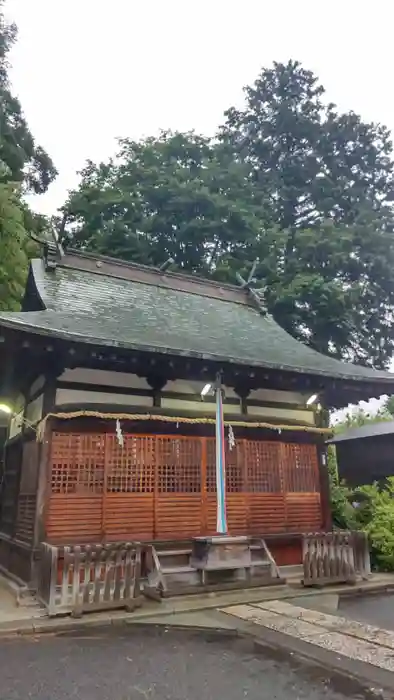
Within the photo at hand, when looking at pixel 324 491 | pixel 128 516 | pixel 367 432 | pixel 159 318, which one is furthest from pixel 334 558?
pixel 367 432

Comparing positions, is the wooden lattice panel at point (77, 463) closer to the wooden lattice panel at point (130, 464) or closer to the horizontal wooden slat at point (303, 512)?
the wooden lattice panel at point (130, 464)

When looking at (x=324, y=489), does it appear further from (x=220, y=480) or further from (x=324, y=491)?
(x=220, y=480)

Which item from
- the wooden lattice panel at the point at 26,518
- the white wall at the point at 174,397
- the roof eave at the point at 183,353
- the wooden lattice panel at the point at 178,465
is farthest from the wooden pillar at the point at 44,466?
the wooden lattice panel at the point at 178,465

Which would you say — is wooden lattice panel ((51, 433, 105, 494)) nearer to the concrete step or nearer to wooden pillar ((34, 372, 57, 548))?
wooden pillar ((34, 372, 57, 548))

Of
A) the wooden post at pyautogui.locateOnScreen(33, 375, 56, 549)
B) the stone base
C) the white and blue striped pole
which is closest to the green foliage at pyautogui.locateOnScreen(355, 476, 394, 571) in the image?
the stone base

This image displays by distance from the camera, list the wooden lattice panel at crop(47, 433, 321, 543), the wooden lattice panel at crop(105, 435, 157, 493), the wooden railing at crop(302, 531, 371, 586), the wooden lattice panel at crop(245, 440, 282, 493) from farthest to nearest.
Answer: the wooden lattice panel at crop(245, 440, 282, 493), the wooden lattice panel at crop(105, 435, 157, 493), the wooden railing at crop(302, 531, 371, 586), the wooden lattice panel at crop(47, 433, 321, 543)

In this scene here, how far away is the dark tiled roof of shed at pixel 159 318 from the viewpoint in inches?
273

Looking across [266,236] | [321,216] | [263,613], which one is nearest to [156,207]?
[266,236]

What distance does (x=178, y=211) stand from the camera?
2205 centimetres

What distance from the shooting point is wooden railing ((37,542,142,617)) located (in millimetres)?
5385

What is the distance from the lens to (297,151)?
26609 mm

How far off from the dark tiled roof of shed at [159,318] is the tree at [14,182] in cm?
164

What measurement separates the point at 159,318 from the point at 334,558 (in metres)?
5.17

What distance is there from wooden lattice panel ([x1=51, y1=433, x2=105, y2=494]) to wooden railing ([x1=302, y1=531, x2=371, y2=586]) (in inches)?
126
